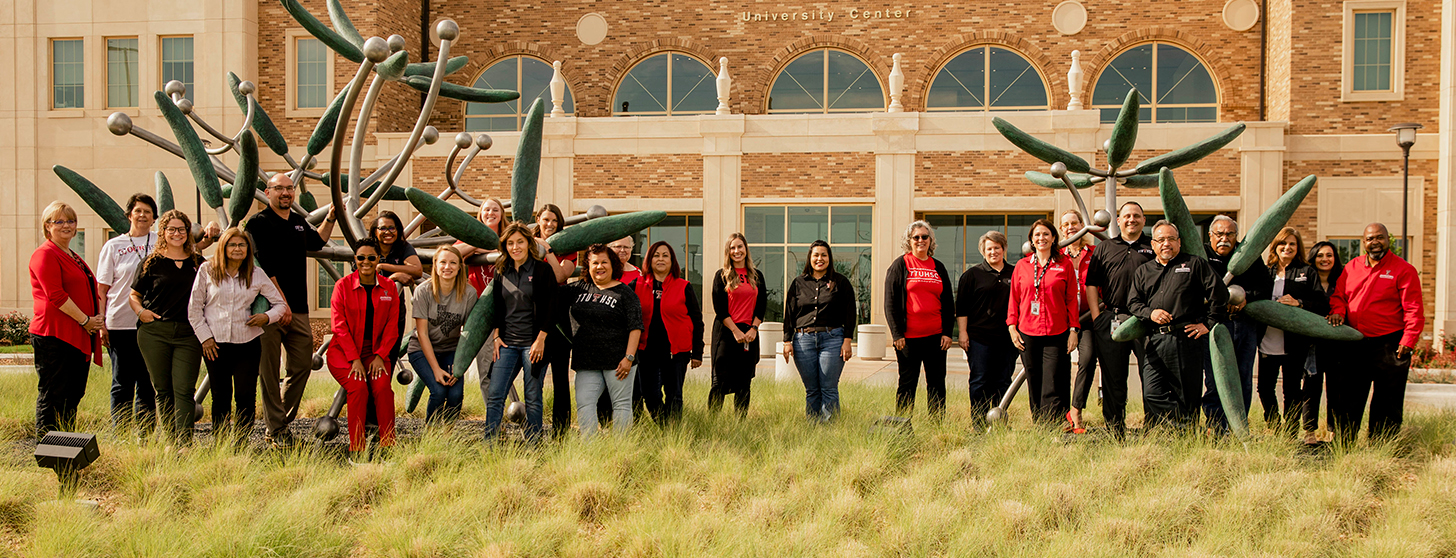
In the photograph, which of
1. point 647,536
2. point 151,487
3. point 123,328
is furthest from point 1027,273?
point 123,328

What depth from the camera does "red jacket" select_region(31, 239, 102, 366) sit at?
224 inches

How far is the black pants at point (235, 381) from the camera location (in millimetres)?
5512

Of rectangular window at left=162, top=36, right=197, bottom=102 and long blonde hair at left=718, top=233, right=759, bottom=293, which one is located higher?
rectangular window at left=162, top=36, right=197, bottom=102

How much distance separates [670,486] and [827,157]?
13.6 m

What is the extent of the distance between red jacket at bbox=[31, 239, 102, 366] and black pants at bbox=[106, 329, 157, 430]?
189mm

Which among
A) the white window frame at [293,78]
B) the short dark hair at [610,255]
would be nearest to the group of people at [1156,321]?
the short dark hair at [610,255]

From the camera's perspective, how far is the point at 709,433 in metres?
6.27

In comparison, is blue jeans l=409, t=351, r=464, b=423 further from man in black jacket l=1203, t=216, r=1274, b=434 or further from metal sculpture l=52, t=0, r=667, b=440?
man in black jacket l=1203, t=216, r=1274, b=434

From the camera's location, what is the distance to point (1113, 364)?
6297 millimetres

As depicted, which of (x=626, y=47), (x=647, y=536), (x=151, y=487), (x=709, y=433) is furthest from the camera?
(x=626, y=47)

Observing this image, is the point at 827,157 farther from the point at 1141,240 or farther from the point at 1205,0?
the point at 1141,240

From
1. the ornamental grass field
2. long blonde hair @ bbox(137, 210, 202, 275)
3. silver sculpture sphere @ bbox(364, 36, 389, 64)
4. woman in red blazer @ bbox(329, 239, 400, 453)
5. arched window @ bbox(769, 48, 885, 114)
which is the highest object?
arched window @ bbox(769, 48, 885, 114)

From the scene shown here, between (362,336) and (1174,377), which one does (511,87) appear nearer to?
(362,336)

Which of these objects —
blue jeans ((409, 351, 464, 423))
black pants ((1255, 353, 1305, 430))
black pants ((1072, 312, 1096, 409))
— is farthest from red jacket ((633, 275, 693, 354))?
black pants ((1255, 353, 1305, 430))
